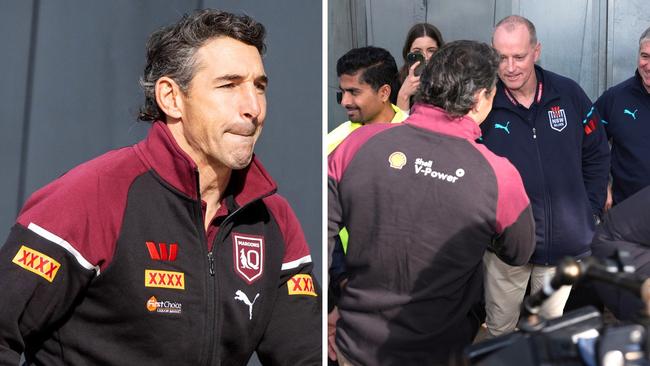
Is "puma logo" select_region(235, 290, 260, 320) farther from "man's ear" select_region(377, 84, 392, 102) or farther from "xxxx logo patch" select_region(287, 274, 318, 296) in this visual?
"man's ear" select_region(377, 84, 392, 102)

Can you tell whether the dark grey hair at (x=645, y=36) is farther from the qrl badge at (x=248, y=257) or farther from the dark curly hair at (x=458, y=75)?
the qrl badge at (x=248, y=257)

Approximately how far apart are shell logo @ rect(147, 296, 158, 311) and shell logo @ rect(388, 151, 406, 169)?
57cm

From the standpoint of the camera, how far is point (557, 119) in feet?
6.67

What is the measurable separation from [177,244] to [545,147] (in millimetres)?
867

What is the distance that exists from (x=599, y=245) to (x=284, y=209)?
641mm

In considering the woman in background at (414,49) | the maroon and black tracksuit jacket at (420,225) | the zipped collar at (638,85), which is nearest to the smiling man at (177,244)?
the maroon and black tracksuit jacket at (420,225)

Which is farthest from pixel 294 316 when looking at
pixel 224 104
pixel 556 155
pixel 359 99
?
pixel 556 155

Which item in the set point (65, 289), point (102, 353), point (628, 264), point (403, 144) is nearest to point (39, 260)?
point (65, 289)

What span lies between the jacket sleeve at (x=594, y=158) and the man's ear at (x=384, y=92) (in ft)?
1.55

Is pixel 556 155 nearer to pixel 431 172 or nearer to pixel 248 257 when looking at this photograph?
pixel 431 172

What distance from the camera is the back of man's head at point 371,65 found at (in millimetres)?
1917

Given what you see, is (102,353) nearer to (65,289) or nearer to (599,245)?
(65,289)

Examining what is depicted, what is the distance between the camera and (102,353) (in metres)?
1.49

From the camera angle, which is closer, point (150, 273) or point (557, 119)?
point (150, 273)
